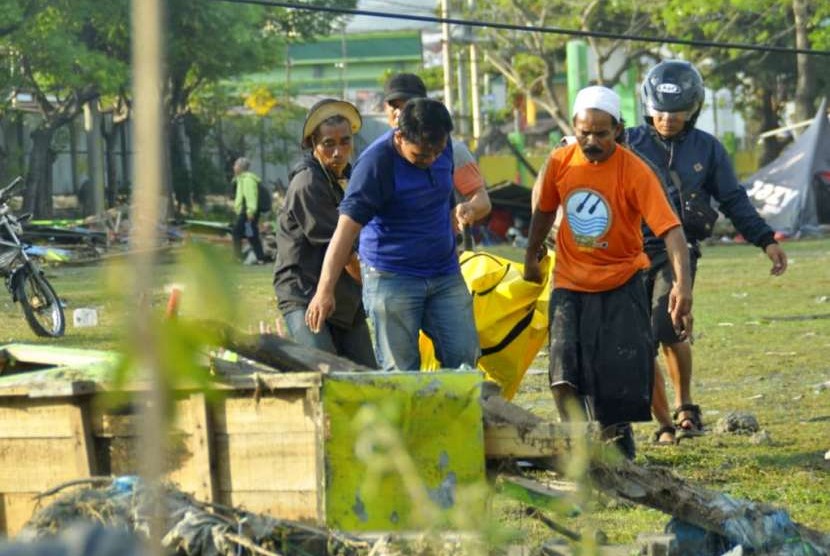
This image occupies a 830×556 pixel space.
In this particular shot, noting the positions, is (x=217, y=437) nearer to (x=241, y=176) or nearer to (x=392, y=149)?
(x=392, y=149)

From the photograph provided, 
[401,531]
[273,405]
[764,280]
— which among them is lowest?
[764,280]

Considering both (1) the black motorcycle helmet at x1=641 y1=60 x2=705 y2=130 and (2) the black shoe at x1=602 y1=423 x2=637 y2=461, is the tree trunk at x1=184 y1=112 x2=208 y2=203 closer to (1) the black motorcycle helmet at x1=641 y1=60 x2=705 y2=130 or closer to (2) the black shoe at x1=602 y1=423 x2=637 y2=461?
(1) the black motorcycle helmet at x1=641 y1=60 x2=705 y2=130

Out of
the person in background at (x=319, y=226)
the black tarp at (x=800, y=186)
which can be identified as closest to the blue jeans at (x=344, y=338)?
the person in background at (x=319, y=226)

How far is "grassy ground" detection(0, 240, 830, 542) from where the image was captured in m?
3.21

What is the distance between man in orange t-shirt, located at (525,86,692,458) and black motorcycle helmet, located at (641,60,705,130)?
1.00m

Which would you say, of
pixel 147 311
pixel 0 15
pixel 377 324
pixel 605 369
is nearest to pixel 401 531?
pixel 377 324

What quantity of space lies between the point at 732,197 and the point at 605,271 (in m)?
1.40

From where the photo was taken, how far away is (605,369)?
742 cm

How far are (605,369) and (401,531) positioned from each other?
236cm

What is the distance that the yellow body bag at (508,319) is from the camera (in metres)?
8.01

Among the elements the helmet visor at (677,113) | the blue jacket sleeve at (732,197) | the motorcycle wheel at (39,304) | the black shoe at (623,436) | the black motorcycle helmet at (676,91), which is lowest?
the motorcycle wheel at (39,304)

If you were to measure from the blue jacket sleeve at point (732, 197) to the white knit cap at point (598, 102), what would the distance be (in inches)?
50.6

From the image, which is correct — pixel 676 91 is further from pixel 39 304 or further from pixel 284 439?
pixel 39 304

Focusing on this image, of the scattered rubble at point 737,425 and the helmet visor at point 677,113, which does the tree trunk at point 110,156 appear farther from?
the helmet visor at point 677,113
